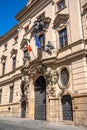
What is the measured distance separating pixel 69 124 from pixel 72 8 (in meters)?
9.84

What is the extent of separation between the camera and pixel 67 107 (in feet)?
46.8

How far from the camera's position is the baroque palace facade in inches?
545

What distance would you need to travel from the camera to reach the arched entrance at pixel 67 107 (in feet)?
45.7

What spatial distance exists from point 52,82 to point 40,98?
8.94ft

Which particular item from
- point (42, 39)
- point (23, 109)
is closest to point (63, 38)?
point (42, 39)

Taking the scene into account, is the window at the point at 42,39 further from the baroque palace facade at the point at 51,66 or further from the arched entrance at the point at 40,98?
the arched entrance at the point at 40,98

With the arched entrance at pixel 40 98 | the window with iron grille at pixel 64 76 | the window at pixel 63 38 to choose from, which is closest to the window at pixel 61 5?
the window at pixel 63 38

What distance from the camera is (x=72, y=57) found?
47.3ft

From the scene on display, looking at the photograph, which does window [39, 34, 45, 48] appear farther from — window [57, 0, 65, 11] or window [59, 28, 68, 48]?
window [57, 0, 65, 11]

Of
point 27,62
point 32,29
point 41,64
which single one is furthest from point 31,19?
point 41,64

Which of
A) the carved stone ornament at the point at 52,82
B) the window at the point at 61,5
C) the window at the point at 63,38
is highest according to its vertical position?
the window at the point at 61,5

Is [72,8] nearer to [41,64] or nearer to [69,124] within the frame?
[41,64]

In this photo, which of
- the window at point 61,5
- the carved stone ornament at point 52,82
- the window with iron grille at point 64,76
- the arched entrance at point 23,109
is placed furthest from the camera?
the arched entrance at point 23,109


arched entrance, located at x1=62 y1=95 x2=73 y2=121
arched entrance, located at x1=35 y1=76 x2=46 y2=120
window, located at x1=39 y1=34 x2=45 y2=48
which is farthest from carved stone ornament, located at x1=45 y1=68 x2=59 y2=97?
window, located at x1=39 y1=34 x2=45 y2=48
